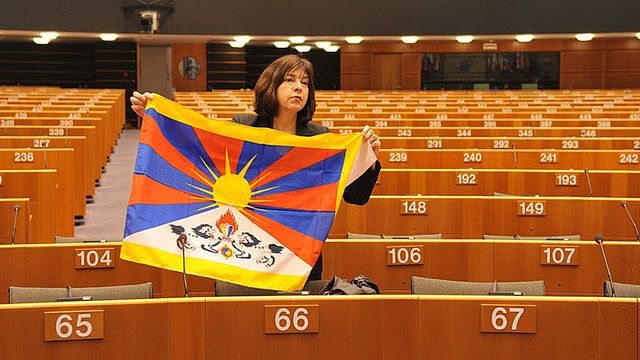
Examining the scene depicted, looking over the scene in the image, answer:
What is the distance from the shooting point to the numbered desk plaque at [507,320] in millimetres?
2734

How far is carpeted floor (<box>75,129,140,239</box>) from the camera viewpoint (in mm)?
7234

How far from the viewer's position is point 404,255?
14.1ft

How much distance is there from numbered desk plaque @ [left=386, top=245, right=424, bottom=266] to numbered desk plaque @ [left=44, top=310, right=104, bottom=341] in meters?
1.89

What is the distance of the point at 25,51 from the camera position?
21984mm

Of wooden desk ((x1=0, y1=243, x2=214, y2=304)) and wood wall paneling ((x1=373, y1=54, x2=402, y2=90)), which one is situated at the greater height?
wood wall paneling ((x1=373, y1=54, x2=402, y2=90))

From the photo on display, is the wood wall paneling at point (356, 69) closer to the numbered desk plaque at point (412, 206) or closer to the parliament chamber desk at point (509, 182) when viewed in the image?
the parliament chamber desk at point (509, 182)

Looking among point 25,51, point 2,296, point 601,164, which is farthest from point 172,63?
point 2,296

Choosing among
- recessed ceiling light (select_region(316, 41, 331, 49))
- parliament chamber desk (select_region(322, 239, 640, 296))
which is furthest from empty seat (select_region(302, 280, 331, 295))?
recessed ceiling light (select_region(316, 41, 331, 49))

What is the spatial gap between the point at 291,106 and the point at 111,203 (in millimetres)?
5437

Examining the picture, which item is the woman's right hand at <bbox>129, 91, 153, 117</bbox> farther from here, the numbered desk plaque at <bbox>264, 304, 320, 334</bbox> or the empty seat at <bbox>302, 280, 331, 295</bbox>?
the numbered desk plaque at <bbox>264, 304, 320, 334</bbox>

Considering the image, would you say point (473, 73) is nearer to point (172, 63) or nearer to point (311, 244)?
point (172, 63)

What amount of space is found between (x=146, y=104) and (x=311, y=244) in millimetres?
796

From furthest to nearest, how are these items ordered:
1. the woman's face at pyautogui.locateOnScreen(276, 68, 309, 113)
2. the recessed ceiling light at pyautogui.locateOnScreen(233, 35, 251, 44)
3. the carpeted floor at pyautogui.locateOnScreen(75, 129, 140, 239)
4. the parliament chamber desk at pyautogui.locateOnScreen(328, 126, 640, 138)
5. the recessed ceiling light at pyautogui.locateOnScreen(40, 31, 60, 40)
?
the recessed ceiling light at pyautogui.locateOnScreen(233, 35, 251, 44) < the recessed ceiling light at pyautogui.locateOnScreen(40, 31, 60, 40) < the parliament chamber desk at pyautogui.locateOnScreen(328, 126, 640, 138) < the carpeted floor at pyautogui.locateOnScreen(75, 129, 140, 239) < the woman's face at pyautogui.locateOnScreen(276, 68, 309, 113)

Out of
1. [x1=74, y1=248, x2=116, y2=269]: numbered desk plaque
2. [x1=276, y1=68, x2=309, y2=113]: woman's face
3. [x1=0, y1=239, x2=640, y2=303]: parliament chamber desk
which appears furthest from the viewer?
[x1=0, y1=239, x2=640, y2=303]: parliament chamber desk
